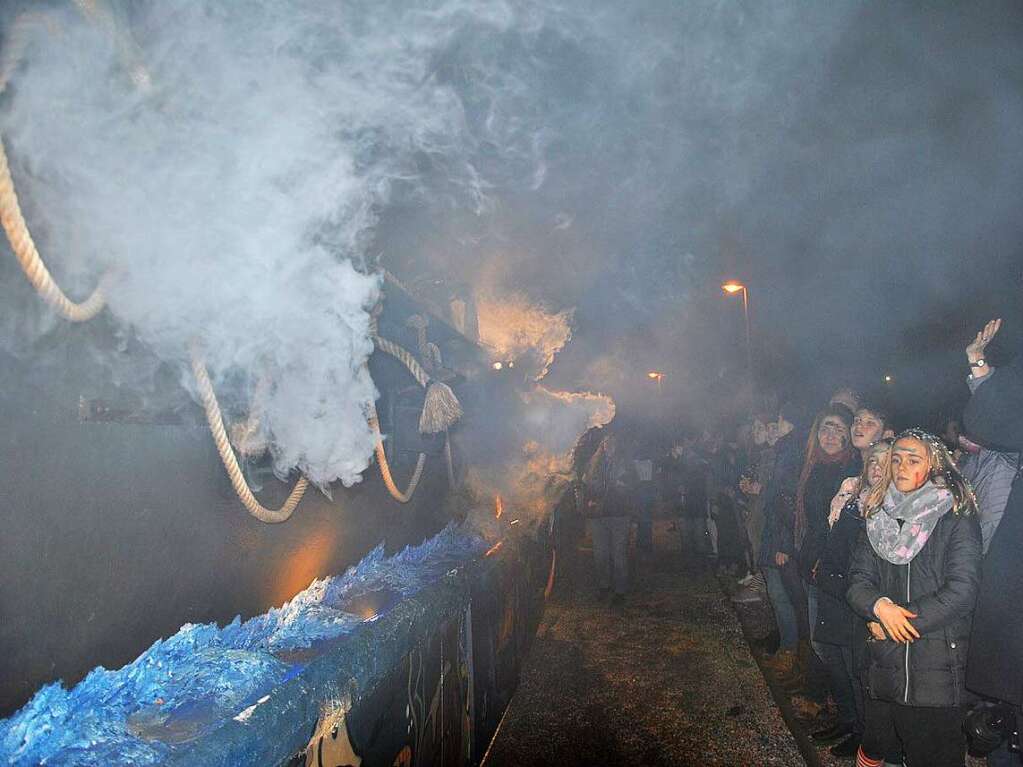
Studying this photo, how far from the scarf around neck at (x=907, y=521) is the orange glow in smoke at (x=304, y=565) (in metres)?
3.38

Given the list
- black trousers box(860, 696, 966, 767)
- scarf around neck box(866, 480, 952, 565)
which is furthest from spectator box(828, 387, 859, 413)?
black trousers box(860, 696, 966, 767)

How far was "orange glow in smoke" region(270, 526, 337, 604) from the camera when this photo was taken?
10.9 ft

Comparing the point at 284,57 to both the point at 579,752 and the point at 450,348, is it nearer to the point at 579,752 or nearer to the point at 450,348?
the point at 450,348

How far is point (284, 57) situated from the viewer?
8.23 feet

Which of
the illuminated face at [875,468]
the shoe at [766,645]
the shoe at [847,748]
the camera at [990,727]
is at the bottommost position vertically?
the shoe at [766,645]

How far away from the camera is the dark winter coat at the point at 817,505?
179 inches

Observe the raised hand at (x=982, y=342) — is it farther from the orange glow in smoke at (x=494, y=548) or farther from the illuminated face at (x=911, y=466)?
the orange glow in smoke at (x=494, y=548)

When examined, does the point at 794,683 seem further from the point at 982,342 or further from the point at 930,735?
the point at 982,342

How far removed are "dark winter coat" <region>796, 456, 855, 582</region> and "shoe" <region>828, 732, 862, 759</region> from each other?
1130mm

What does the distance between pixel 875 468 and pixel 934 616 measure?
105cm

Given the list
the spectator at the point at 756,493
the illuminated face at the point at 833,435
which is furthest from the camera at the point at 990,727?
the spectator at the point at 756,493

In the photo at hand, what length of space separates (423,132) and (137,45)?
185 centimetres

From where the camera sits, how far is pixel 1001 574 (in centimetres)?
295

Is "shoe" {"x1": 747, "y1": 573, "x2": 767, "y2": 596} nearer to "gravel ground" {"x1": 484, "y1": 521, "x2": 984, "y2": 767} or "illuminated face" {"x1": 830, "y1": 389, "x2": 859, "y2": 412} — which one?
"gravel ground" {"x1": 484, "y1": 521, "x2": 984, "y2": 767}
